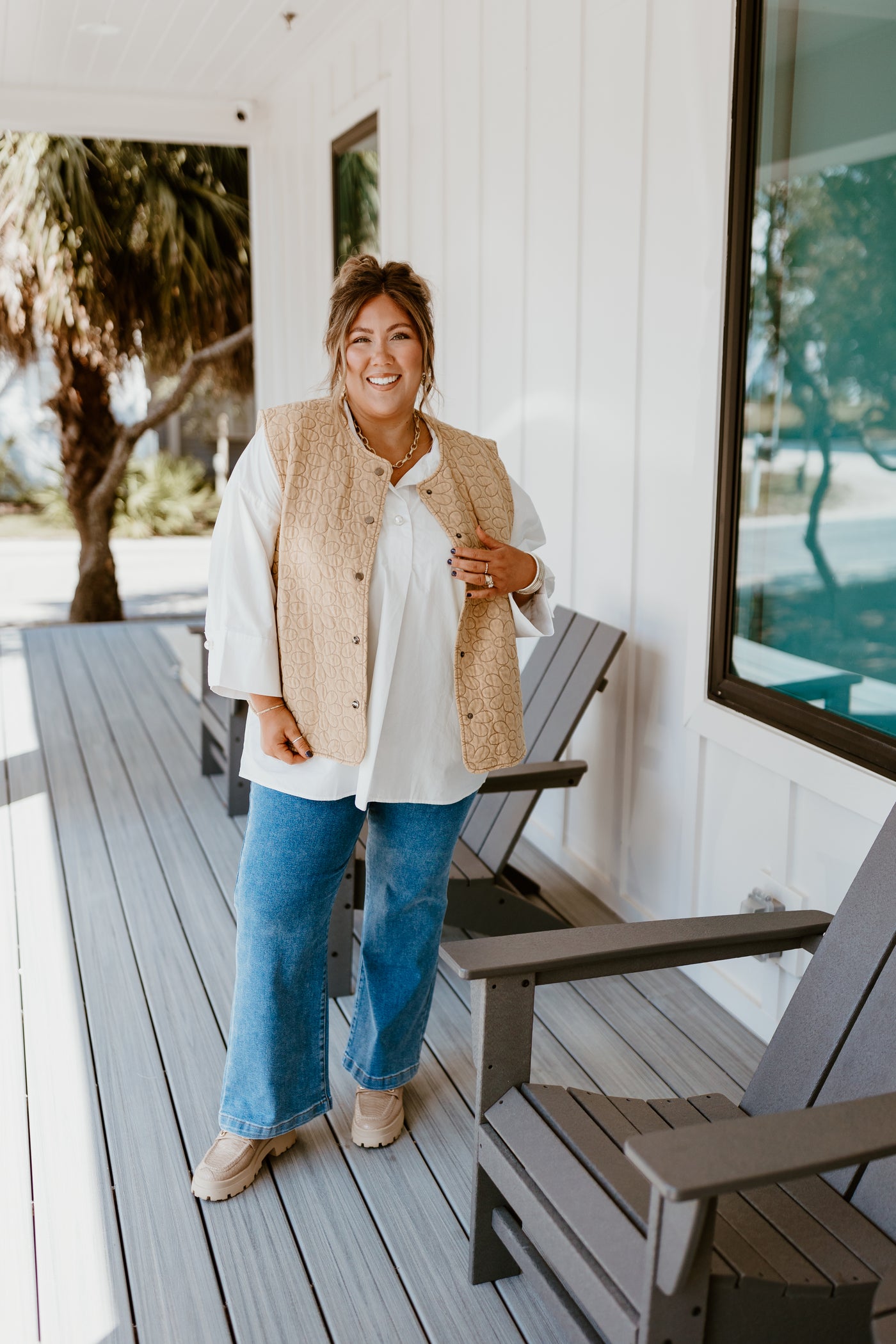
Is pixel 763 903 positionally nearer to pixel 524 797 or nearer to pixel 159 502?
pixel 524 797

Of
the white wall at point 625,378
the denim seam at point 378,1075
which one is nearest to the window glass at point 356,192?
the white wall at point 625,378

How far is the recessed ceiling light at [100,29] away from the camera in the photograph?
559cm

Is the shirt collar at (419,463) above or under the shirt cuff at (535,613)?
above

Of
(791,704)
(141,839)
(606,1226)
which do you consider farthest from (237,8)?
(606,1226)

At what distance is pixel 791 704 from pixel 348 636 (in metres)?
1.21

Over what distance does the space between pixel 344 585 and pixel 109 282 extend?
7.41m

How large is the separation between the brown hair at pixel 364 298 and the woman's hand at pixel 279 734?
541mm

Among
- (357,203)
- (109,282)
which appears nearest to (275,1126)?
(357,203)

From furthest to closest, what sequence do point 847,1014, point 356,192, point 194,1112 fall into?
point 356,192 → point 194,1112 → point 847,1014

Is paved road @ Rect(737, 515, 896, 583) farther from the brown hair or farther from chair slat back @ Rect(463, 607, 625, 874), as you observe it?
the brown hair

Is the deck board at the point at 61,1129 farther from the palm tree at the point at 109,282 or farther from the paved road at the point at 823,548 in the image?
the palm tree at the point at 109,282

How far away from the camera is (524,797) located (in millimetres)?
3188

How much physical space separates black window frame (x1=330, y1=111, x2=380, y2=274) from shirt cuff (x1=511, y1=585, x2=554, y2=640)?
13.1 feet

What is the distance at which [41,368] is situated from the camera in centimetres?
842
